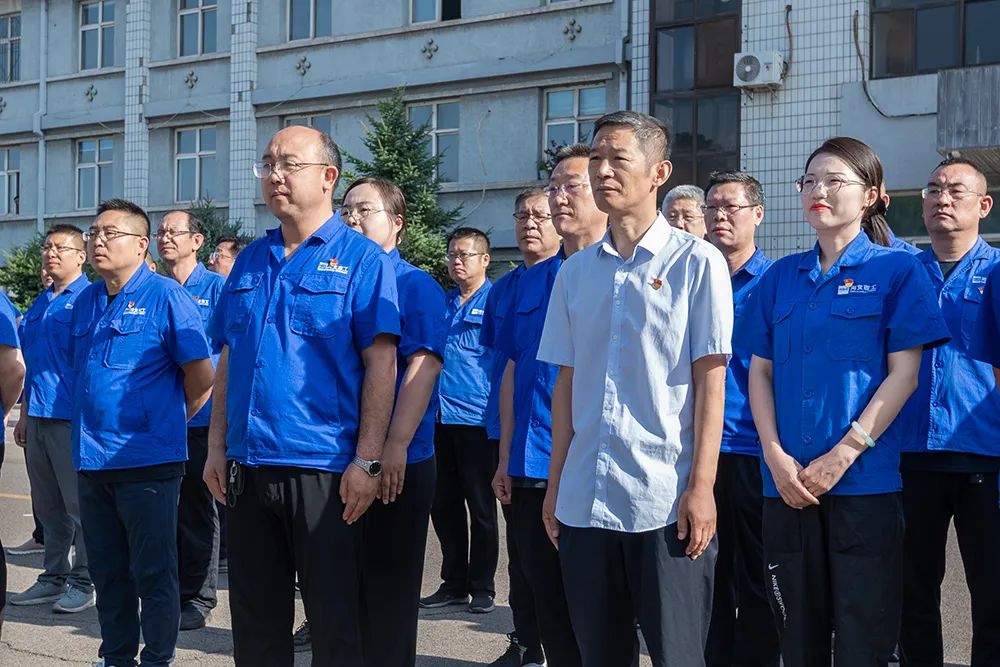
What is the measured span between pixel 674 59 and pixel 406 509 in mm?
15611

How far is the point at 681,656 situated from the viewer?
3.40 meters

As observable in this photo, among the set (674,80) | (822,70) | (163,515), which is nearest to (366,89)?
(674,80)

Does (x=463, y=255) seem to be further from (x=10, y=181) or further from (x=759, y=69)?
(x=10, y=181)

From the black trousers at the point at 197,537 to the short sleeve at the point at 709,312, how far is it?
4015 mm

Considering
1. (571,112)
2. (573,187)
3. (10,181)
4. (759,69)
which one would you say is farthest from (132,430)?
(10,181)

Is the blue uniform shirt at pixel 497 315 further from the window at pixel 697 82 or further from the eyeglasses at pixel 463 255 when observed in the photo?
the window at pixel 697 82

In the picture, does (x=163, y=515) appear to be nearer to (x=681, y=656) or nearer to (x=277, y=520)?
(x=277, y=520)

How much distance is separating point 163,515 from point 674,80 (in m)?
15.3

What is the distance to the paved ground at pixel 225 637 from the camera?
5.84m

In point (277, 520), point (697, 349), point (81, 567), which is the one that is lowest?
point (81, 567)

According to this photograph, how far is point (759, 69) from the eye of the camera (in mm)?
17469

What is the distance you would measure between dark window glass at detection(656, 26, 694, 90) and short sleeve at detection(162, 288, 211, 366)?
14691 mm

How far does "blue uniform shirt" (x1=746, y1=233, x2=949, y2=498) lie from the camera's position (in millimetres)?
3936

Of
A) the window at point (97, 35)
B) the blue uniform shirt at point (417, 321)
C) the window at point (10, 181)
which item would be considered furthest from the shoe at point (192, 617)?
the window at point (10, 181)
